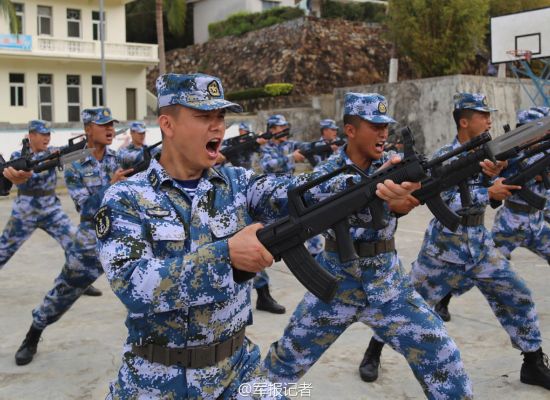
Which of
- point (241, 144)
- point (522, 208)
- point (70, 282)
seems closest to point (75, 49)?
point (241, 144)

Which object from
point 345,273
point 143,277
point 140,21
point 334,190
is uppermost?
point 140,21

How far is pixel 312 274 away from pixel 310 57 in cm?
2843

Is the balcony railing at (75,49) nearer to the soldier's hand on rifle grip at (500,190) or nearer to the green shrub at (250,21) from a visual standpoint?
the green shrub at (250,21)

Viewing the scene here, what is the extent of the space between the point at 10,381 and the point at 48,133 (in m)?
3.75

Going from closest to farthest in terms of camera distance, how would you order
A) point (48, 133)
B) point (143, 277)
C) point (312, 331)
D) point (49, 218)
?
point (143, 277)
point (312, 331)
point (49, 218)
point (48, 133)

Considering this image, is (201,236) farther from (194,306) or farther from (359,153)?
(359,153)

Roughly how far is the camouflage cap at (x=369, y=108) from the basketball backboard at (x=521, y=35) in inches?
724

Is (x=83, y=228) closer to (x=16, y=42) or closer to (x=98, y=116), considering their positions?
(x=98, y=116)

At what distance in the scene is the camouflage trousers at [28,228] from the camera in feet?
22.4

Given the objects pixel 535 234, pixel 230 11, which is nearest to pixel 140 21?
pixel 230 11

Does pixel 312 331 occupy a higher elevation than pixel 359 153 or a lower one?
lower

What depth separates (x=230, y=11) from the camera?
3828 centimetres

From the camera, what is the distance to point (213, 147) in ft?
8.11

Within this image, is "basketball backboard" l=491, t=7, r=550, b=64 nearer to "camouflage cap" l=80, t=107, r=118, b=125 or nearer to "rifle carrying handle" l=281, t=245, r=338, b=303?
"camouflage cap" l=80, t=107, r=118, b=125
